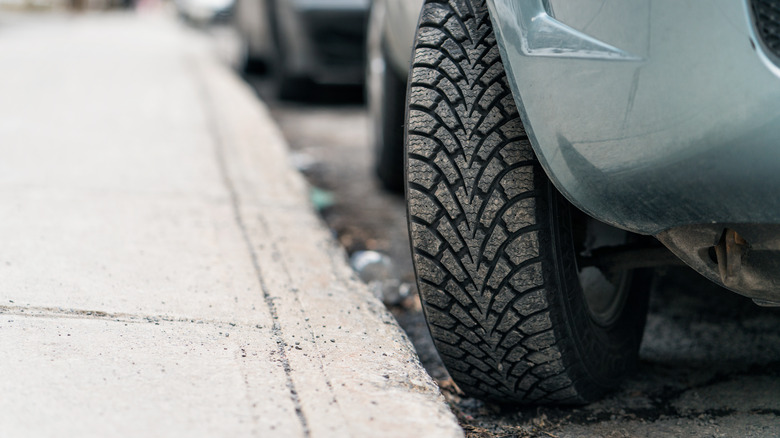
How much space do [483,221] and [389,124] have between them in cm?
190

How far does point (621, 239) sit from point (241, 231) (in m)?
1.23

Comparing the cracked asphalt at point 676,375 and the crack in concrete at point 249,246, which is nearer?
the crack in concrete at point 249,246

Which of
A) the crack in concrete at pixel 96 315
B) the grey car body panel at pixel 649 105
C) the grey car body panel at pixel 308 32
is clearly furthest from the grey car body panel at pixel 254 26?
the grey car body panel at pixel 649 105

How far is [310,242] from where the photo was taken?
252 cm

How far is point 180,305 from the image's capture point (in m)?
1.87

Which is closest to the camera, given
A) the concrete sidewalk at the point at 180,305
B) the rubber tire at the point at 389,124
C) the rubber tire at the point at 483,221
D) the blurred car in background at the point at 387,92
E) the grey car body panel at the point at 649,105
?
the grey car body panel at the point at 649,105

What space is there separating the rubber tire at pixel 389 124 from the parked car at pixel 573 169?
1560mm

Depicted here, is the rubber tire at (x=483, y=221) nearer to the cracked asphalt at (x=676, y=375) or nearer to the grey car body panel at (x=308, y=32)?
the cracked asphalt at (x=676, y=375)

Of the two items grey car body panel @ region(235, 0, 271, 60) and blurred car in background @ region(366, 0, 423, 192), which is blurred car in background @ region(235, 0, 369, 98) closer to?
grey car body panel @ region(235, 0, 271, 60)

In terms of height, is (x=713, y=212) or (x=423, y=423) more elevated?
(x=713, y=212)

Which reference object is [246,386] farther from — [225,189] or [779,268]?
[225,189]

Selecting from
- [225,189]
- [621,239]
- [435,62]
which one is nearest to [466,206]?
[435,62]

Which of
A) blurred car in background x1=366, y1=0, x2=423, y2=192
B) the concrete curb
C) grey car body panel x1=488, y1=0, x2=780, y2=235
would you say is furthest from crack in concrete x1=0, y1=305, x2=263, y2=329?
blurred car in background x1=366, y1=0, x2=423, y2=192

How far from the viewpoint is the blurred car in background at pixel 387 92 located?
2.75 meters
